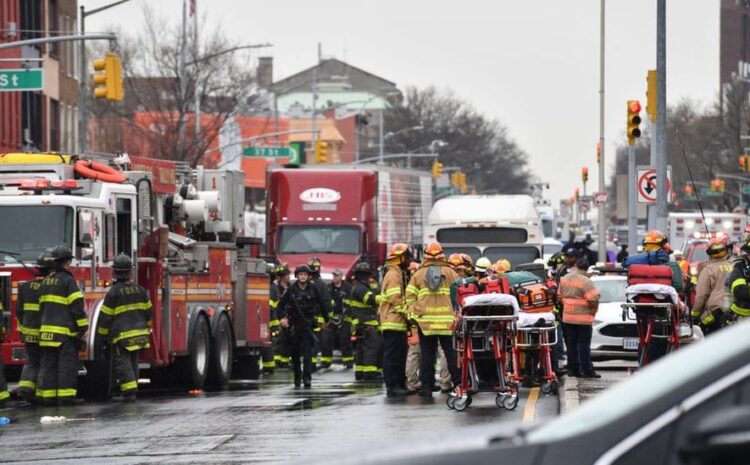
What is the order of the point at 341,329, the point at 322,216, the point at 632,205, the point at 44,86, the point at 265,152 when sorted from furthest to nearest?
1. the point at 44,86
2. the point at 265,152
3. the point at 322,216
4. the point at 632,205
5. the point at 341,329

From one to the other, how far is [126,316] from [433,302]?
3.62 m

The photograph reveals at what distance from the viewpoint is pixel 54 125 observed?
58812 mm

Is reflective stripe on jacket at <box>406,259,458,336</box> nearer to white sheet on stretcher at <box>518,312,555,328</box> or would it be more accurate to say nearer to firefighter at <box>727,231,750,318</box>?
white sheet on stretcher at <box>518,312,555,328</box>

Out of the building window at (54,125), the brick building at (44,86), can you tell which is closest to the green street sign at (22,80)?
the brick building at (44,86)

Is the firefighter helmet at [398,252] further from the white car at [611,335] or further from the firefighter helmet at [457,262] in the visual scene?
the white car at [611,335]

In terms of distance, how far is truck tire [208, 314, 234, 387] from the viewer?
23.4 m

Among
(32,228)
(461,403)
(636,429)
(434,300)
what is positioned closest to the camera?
(636,429)

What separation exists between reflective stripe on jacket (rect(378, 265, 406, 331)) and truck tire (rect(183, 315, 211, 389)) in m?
3.48

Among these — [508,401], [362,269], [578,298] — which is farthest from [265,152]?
[508,401]

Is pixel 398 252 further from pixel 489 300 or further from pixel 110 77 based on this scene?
pixel 110 77

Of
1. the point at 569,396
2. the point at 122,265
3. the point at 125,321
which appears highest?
the point at 122,265

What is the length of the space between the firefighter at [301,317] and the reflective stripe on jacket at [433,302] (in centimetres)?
444

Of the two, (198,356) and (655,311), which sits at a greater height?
(655,311)

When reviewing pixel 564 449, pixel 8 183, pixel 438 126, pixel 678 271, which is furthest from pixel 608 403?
pixel 438 126
